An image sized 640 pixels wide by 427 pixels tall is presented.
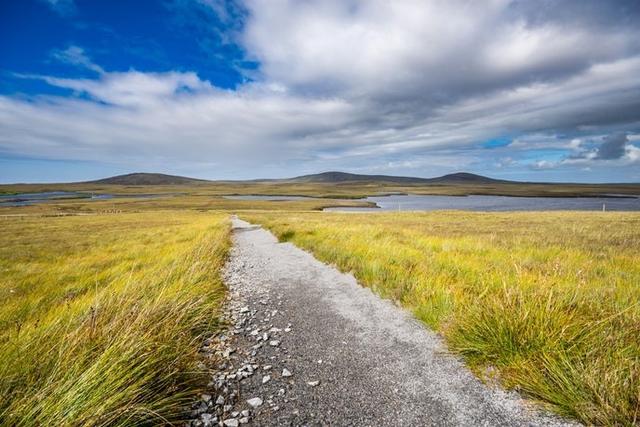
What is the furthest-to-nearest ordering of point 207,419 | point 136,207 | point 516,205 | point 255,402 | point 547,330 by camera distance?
1. point 136,207
2. point 516,205
3. point 547,330
4. point 255,402
5. point 207,419

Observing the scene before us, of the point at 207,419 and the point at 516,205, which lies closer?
the point at 207,419

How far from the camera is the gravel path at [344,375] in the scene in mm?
3338

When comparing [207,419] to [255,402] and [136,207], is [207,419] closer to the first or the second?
[255,402]

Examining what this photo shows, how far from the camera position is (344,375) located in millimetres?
4176

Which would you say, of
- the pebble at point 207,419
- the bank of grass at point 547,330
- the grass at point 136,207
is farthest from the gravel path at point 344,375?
the grass at point 136,207

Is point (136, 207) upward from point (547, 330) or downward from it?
downward

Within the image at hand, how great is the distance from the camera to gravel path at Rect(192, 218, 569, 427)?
334cm

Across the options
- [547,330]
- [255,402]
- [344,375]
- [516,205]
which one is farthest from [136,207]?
[516,205]

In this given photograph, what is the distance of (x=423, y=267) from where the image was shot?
30.0 feet

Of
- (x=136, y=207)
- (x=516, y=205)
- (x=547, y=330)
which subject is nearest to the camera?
(x=547, y=330)

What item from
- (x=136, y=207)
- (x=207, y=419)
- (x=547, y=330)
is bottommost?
(x=136, y=207)

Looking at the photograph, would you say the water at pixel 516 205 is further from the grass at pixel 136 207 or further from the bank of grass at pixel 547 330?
the bank of grass at pixel 547 330

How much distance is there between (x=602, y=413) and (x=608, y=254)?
1283 cm

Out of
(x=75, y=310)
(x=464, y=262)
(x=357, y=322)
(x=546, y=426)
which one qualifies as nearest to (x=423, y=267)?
(x=464, y=262)
